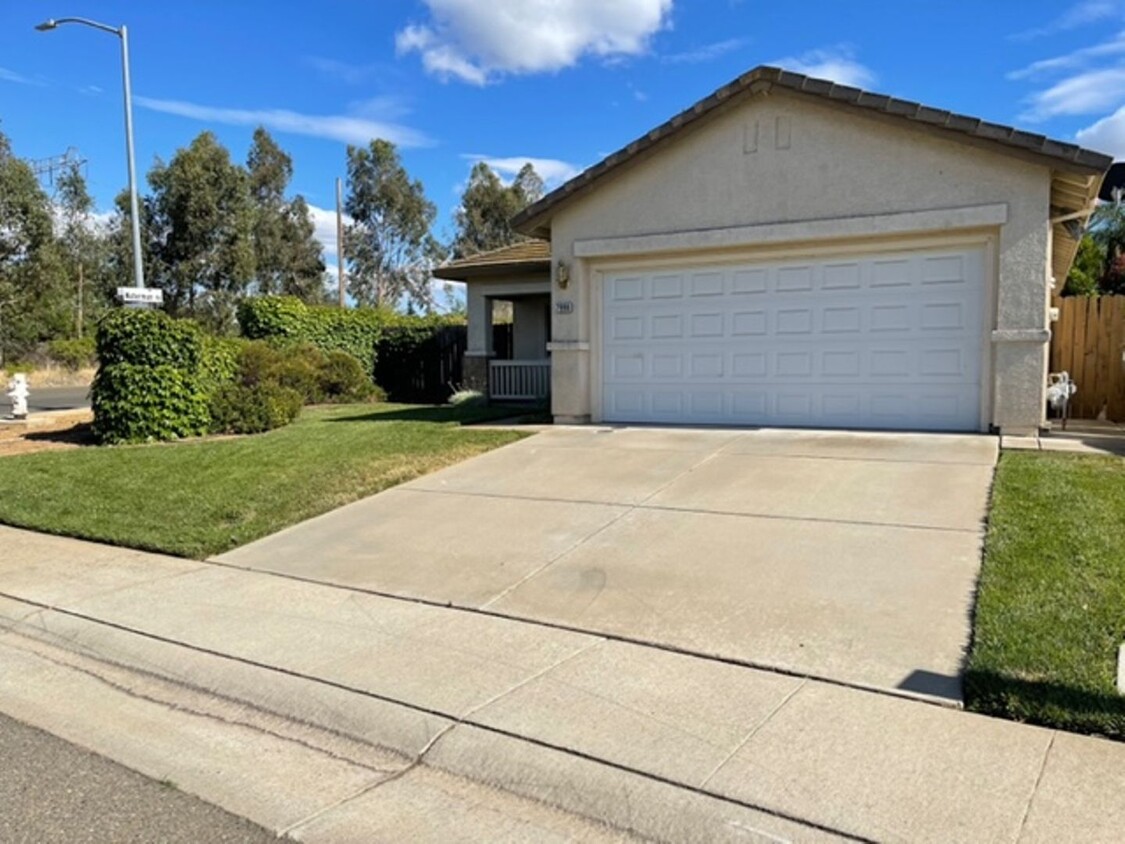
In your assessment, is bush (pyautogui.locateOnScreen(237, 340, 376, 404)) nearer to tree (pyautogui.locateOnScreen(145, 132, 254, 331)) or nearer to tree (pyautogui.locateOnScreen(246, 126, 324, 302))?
tree (pyautogui.locateOnScreen(145, 132, 254, 331))

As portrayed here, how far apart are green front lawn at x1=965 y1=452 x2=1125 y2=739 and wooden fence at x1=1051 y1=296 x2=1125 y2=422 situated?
534 centimetres

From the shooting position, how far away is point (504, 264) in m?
18.6

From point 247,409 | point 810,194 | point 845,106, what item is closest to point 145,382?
point 247,409

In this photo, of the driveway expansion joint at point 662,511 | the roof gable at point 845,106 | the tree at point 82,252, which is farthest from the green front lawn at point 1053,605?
the tree at point 82,252

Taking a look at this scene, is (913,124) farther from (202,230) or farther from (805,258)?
(202,230)

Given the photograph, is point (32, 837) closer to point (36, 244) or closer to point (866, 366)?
point (866, 366)

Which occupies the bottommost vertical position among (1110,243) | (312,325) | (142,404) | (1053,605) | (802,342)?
(1053,605)

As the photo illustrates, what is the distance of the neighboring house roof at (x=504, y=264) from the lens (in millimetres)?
18469

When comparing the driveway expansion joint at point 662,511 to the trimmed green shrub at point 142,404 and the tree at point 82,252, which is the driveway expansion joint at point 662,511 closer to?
the trimmed green shrub at point 142,404

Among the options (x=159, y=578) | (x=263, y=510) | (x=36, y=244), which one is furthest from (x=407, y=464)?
(x=36, y=244)

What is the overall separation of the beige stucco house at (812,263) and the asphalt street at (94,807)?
9.39 metres

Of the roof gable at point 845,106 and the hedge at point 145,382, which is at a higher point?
the roof gable at point 845,106

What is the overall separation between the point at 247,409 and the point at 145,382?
1.63 meters

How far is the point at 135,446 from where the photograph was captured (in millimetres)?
13172
